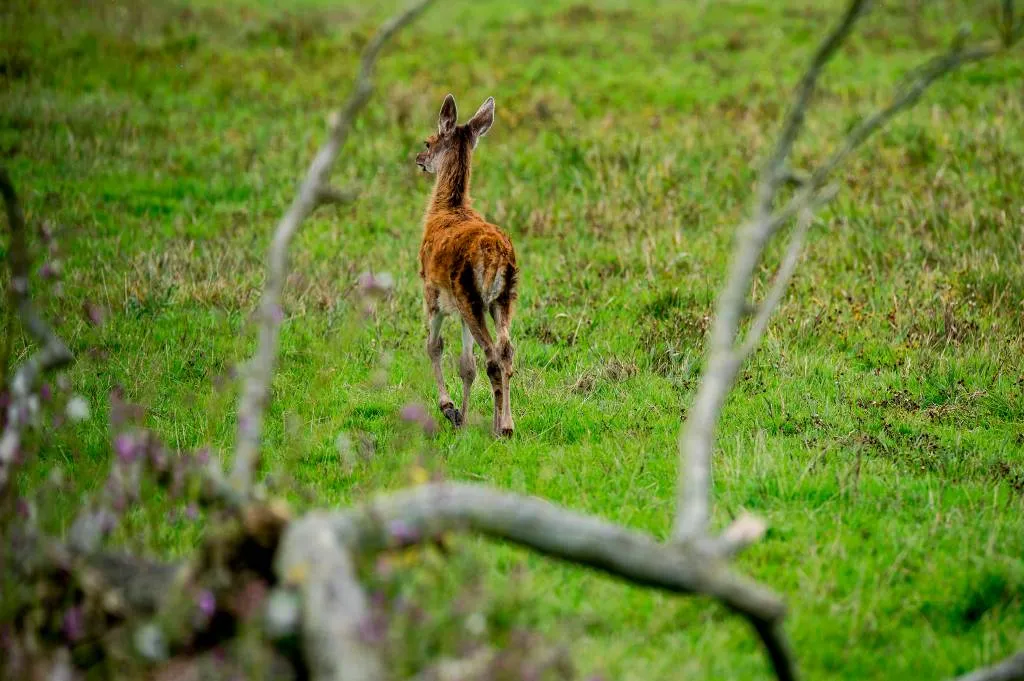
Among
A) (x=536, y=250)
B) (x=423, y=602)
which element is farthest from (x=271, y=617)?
(x=536, y=250)

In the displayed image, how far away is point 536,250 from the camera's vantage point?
10.6 metres

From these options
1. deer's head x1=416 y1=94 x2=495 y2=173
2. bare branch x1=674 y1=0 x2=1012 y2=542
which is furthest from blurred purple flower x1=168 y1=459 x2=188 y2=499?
deer's head x1=416 y1=94 x2=495 y2=173

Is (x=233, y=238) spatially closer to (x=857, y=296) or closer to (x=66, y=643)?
(x=857, y=296)

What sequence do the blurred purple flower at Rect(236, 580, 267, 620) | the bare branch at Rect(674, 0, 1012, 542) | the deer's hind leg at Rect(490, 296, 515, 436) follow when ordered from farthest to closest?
Answer: 1. the deer's hind leg at Rect(490, 296, 515, 436)
2. the bare branch at Rect(674, 0, 1012, 542)
3. the blurred purple flower at Rect(236, 580, 267, 620)

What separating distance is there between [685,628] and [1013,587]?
1356 millimetres

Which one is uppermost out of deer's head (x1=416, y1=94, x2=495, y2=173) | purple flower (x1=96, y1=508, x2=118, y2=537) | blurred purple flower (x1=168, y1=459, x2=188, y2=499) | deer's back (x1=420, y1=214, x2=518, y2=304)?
deer's head (x1=416, y1=94, x2=495, y2=173)

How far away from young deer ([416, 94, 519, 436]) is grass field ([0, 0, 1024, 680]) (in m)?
0.35

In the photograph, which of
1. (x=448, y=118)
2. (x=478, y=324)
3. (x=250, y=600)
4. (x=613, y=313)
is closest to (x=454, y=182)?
(x=448, y=118)

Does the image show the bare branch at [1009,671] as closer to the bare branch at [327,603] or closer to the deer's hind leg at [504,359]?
the bare branch at [327,603]

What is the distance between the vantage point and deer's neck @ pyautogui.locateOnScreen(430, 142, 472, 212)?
7.68m

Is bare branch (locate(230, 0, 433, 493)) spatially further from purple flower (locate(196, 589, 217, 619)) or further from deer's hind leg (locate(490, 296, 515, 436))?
deer's hind leg (locate(490, 296, 515, 436))

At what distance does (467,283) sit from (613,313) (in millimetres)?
2351

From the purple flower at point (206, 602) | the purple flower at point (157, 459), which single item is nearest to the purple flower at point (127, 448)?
the purple flower at point (157, 459)

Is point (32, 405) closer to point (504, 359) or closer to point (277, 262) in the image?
point (277, 262)
